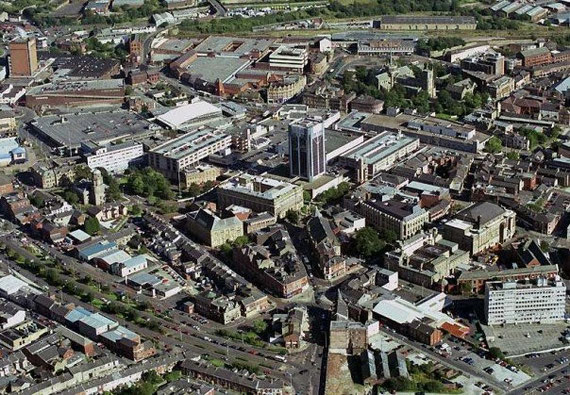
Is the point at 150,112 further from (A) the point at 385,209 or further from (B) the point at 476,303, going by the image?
(B) the point at 476,303

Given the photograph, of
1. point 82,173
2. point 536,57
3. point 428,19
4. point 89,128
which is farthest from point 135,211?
point 428,19

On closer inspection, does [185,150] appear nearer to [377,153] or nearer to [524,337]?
[377,153]

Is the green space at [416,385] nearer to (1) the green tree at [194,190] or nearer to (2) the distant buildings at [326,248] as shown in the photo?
(2) the distant buildings at [326,248]

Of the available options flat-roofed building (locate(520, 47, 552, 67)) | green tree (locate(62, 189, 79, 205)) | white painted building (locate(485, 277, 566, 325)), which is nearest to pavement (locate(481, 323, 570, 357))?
white painted building (locate(485, 277, 566, 325))

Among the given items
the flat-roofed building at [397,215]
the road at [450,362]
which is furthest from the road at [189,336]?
the flat-roofed building at [397,215]

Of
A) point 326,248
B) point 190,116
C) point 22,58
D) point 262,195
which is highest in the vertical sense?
point 22,58

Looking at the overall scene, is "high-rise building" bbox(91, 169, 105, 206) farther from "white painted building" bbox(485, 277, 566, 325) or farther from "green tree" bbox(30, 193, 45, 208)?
"white painted building" bbox(485, 277, 566, 325)
